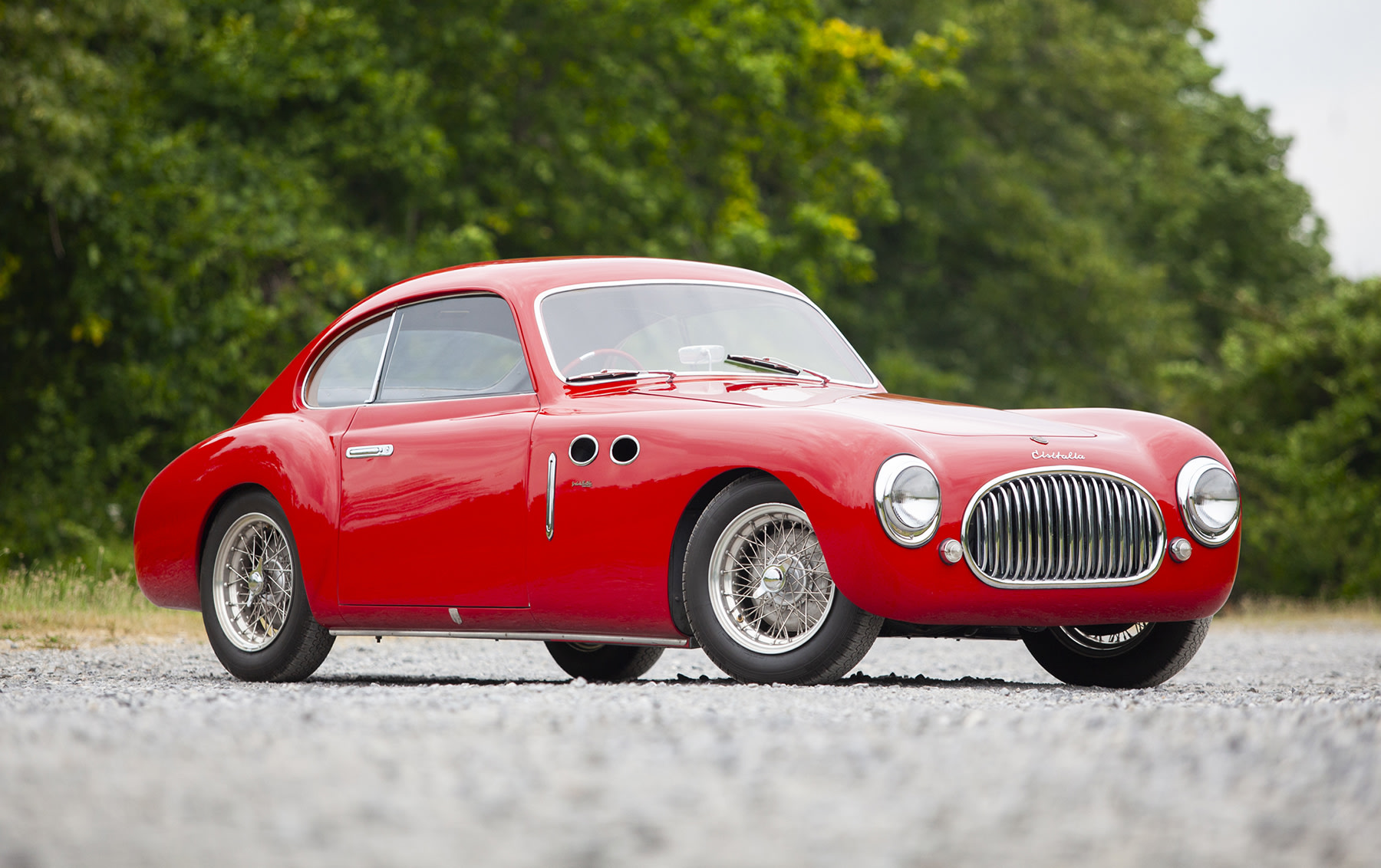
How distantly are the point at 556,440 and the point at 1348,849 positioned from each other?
3.86 m

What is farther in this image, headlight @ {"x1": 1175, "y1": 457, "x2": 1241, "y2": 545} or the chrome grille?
headlight @ {"x1": 1175, "y1": 457, "x2": 1241, "y2": 545}

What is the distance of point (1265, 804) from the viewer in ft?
10.3

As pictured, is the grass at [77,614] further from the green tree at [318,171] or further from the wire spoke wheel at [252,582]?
the green tree at [318,171]

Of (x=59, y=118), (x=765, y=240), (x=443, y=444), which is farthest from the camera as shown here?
(x=765, y=240)

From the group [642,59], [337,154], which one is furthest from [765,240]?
[337,154]

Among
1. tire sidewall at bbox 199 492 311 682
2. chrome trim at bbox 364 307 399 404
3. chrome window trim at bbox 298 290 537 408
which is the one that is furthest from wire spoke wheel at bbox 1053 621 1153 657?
tire sidewall at bbox 199 492 311 682

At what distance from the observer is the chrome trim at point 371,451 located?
22.4 ft

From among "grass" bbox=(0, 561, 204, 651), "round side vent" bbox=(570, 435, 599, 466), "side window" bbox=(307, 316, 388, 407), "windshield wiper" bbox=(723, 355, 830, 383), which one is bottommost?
"grass" bbox=(0, 561, 204, 651)

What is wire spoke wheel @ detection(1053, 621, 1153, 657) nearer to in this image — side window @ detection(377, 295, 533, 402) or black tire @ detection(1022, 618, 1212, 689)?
black tire @ detection(1022, 618, 1212, 689)

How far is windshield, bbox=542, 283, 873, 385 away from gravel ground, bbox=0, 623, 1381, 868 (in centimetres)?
189

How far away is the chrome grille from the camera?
5.57 m

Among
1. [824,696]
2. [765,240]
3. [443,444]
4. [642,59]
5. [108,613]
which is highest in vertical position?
[642,59]

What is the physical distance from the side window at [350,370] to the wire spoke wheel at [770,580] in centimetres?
228

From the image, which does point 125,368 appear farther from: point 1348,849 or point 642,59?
point 1348,849
